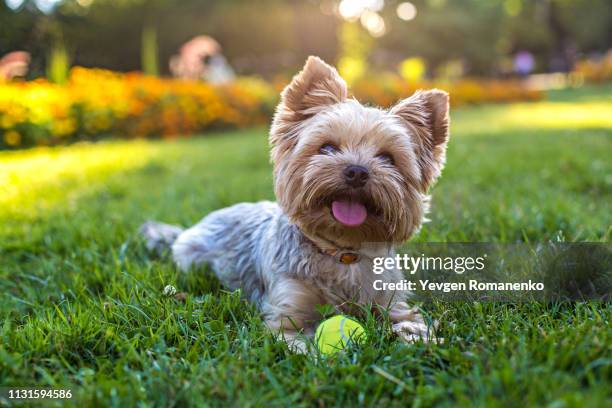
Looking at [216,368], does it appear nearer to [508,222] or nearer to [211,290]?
[211,290]

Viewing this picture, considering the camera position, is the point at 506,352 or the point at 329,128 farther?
the point at 329,128

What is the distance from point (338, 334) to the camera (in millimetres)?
2914

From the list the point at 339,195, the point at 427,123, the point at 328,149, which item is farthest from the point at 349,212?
the point at 427,123

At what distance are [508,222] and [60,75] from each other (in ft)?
41.2

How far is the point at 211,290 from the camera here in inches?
157

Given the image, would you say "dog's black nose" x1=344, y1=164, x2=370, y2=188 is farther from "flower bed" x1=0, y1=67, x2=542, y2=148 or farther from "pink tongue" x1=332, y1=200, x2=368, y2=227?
"flower bed" x1=0, y1=67, x2=542, y2=148

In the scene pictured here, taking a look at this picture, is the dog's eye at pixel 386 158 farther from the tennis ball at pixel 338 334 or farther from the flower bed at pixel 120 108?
the flower bed at pixel 120 108

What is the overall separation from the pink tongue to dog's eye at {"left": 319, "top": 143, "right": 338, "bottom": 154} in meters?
0.33

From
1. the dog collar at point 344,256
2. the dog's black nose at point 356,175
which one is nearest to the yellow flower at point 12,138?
the dog collar at point 344,256

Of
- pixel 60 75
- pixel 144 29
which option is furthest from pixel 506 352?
pixel 144 29

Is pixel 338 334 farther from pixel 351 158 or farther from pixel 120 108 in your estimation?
pixel 120 108

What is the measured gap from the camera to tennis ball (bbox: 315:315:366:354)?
2840 mm

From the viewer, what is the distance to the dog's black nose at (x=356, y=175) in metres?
3.14

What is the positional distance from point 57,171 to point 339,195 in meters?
6.68
